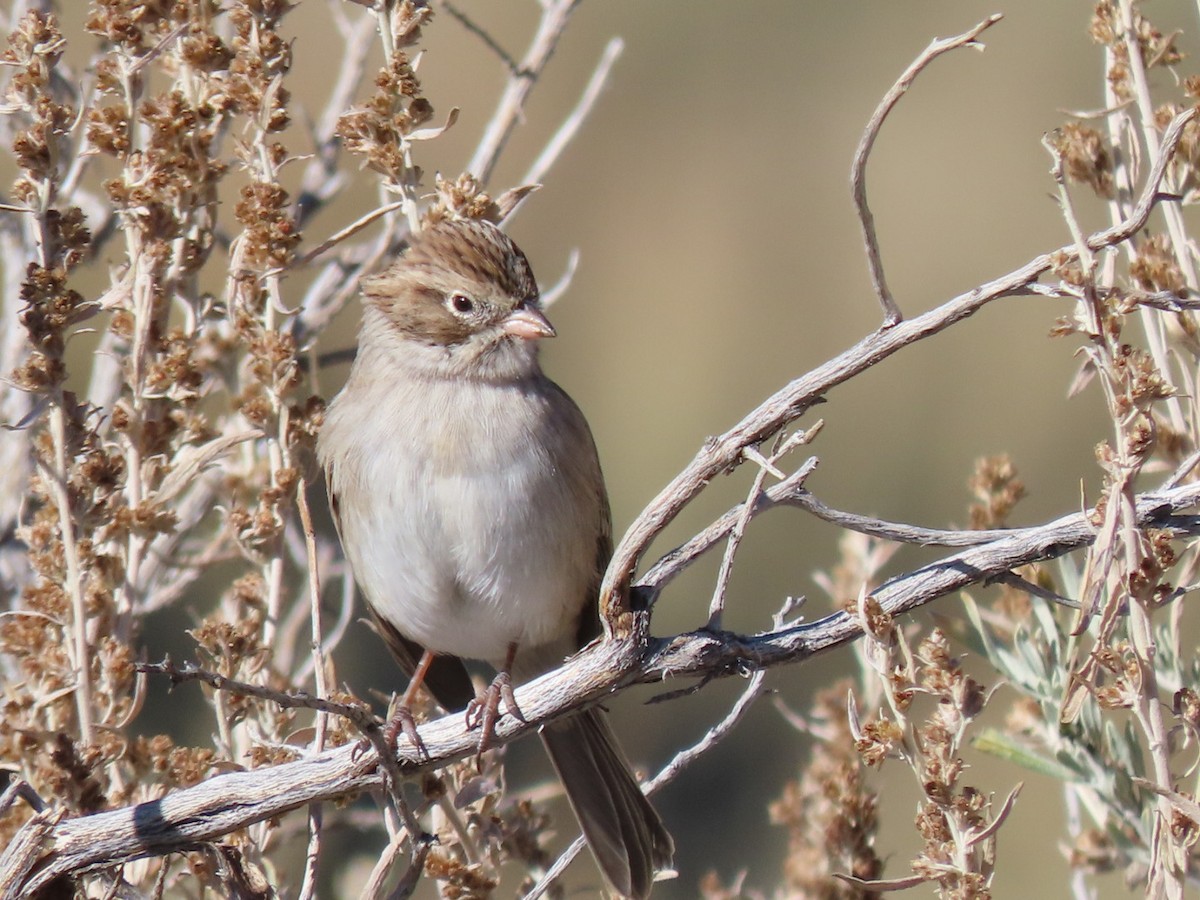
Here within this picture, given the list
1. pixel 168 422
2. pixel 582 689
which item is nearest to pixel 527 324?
pixel 168 422

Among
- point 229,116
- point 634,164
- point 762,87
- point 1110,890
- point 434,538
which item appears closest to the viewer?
point 229,116

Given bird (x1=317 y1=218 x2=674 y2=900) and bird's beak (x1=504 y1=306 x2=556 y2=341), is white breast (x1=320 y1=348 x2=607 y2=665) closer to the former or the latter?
bird (x1=317 y1=218 x2=674 y2=900)

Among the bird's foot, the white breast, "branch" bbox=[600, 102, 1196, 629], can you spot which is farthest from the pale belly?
"branch" bbox=[600, 102, 1196, 629]

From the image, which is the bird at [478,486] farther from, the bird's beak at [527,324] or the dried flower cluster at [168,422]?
the dried flower cluster at [168,422]

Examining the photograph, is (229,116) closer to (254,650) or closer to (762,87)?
(254,650)

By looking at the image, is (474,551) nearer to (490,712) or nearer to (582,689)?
(490,712)

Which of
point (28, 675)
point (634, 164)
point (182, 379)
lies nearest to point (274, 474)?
point (182, 379)

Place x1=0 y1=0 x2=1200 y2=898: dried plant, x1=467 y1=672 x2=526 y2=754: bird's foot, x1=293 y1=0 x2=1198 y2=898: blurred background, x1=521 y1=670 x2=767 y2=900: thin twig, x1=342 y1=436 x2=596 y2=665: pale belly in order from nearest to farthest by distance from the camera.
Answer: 1. x1=0 y1=0 x2=1200 y2=898: dried plant
2. x1=467 y1=672 x2=526 y2=754: bird's foot
3. x1=521 y1=670 x2=767 y2=900: thin twig
4. x1=342 y1=436 x2=596 y2=665: pale belly
5. x1=293 y1=0 x2=1198 y2=898: blurred background

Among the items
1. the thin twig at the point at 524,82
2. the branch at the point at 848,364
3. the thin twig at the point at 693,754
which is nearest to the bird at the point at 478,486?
the thin twig at the point at 524,82
